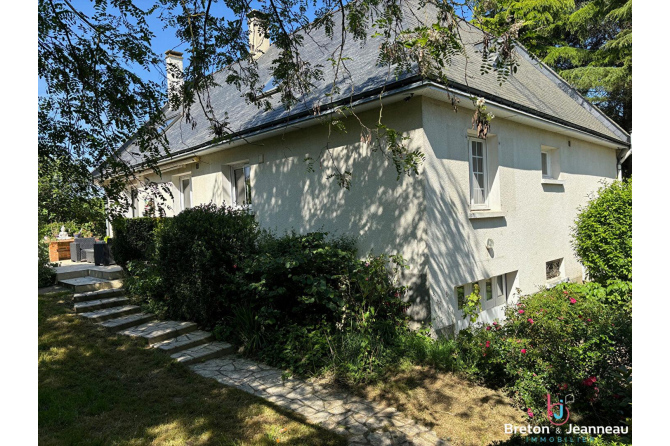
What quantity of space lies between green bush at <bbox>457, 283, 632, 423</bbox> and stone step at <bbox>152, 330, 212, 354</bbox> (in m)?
4.29

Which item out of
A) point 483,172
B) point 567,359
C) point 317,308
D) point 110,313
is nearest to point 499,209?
point 483,172

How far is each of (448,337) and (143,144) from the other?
5.52 meters

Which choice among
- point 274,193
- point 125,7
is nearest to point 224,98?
point 274,193

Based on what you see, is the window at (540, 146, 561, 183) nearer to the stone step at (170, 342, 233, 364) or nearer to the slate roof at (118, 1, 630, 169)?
the slate roof at (118, 1, 630, 169)

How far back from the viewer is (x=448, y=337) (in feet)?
22.1

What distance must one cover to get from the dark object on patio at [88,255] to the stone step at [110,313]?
682 centimetres

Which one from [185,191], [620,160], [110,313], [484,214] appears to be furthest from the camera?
[620,160]

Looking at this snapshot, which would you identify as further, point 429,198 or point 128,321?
point 128,321

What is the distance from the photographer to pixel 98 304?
27.2 ft

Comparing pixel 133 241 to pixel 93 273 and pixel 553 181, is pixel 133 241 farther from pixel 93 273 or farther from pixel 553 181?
pixel 553 181

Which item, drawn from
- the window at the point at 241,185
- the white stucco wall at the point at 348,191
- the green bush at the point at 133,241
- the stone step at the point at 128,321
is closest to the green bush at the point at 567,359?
the white stucco wall at the point at 348,191

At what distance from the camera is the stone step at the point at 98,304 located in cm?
812

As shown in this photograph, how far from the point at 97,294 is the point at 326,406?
6604mm

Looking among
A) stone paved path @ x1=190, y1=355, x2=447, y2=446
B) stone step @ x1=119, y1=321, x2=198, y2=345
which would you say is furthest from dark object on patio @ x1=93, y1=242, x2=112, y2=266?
stone paved path @ x1=190, y1=355, x2=447, y2=446
